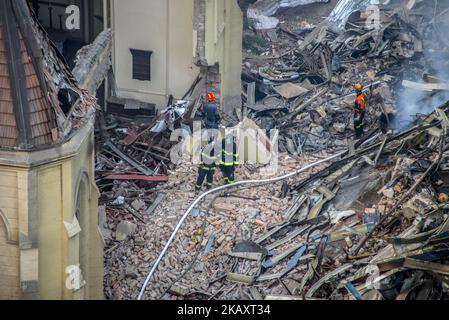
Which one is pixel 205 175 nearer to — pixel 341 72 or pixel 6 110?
pixel 6 110

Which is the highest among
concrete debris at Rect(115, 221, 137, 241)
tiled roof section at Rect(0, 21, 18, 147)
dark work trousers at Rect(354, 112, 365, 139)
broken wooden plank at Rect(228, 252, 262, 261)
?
tiled roof section at Rect(0, 21, 18, 147)

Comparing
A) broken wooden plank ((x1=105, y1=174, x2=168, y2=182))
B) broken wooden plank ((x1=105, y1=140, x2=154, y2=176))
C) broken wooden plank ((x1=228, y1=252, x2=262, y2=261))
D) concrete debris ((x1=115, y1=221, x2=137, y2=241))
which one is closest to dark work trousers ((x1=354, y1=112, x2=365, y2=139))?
broken wooden plank ((x1=105, y1=174, x2=168, y2=182))

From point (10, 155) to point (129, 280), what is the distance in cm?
496

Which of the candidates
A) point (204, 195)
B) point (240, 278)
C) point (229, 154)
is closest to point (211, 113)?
point (229, 154)

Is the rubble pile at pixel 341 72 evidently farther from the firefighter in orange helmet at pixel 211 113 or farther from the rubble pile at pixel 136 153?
the rubble pile at pixel 136 153

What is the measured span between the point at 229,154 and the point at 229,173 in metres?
0.56

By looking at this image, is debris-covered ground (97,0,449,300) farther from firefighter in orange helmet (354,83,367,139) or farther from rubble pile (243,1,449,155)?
firefighter in orange helmet (354,83,367,139)

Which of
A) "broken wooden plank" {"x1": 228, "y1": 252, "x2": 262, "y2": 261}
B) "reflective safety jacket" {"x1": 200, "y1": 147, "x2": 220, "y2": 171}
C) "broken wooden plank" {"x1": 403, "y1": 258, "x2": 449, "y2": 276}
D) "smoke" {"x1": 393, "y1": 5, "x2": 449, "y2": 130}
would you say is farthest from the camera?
"smoke" {"x1": 393, "y1": 5, "x2": 449, "y2": 130}

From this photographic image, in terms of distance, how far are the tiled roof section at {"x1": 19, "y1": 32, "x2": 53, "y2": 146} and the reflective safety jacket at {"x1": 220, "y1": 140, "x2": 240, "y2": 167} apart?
6.93 metres

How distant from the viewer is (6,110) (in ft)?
59.1

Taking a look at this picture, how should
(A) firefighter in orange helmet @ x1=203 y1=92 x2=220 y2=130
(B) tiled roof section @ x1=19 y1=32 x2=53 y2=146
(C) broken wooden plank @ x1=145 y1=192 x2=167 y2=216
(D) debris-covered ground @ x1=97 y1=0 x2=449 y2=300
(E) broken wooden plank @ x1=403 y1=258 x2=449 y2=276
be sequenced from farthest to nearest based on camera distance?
(A) firefighter in orange helmet @ x1=203 y1=92 x2=220 y2=130, (C) broken wooden plank @ x1=145 y1=192 x2=167 y2=216, (D) debris-covered ground @ x1=97 y1=0 x2=449 y2=300, (E) broken wooden plank @ x1=403 y1=258 x2=449 y2=276, (B) tiled roof section @ x1=19 y1=32 x2=53 y2=146

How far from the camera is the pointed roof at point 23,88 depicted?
17.9 metres

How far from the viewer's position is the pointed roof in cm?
1794

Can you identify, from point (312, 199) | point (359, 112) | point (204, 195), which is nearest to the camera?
point (312, 199)
